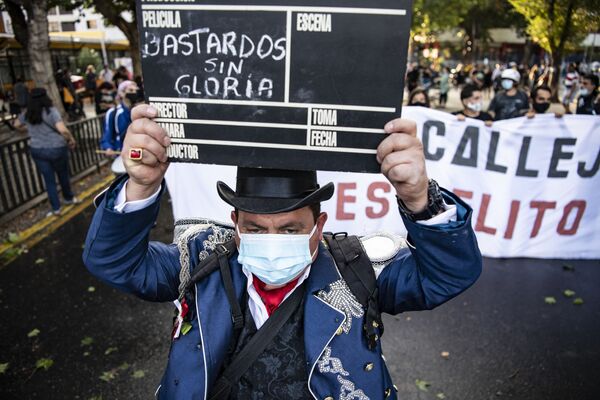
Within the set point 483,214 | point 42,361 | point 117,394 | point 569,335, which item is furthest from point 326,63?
point 483,214

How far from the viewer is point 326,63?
1.45m

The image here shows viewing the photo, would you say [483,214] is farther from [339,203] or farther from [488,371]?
[488,371]

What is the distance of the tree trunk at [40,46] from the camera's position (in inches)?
370

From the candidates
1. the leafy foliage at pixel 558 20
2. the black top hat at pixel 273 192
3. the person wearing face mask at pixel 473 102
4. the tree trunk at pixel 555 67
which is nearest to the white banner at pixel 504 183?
the person wearing face mask at pixel 473 102

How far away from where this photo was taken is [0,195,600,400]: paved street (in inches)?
145

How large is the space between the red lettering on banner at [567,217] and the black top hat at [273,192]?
4931mm

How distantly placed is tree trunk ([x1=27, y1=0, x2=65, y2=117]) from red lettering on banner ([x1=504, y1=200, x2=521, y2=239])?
9.77 meters

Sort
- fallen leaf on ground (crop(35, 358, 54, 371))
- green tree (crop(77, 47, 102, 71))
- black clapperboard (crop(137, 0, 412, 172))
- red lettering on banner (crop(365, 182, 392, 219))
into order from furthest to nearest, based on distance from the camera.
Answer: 1. green tree (crop(77, 47, 102, 71))
2. red lettering on banner (crop(365, 182, 392, 219))
3. fallen leaf on ground (crop(35, 358, 54, 371))
4. black clapperboard (crop(137, 0, 412, 172))

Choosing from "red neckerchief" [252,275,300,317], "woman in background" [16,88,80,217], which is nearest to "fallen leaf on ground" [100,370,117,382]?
"red neckerchief" [252,275,300,317]

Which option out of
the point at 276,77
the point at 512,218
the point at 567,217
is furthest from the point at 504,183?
the point at 276,77

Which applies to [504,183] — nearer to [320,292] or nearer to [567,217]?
[567,217]

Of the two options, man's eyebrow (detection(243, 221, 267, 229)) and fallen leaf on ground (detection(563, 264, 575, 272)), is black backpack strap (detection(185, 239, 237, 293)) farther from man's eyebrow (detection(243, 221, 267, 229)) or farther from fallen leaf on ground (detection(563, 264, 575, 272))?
fallen leaf on ground (detection(563, 264, 575, 272))

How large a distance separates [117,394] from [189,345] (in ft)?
7.41

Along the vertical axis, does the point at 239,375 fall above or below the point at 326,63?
below
